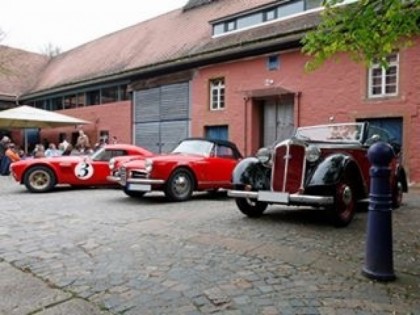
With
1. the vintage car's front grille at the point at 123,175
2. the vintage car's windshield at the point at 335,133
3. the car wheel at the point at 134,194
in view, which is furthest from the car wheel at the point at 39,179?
the vintage car's windshield at the point at 335,133

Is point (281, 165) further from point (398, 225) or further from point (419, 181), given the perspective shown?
point (419, 181)

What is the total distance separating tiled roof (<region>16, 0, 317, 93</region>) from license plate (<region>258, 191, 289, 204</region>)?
31.4 ft

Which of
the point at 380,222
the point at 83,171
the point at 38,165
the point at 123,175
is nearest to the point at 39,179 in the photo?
the point at 38,165

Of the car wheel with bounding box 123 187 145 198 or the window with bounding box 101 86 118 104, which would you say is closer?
the car wheel with bounding box 123 187 145 198

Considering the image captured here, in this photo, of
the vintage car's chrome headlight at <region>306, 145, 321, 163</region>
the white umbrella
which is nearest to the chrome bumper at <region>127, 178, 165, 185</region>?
the vintage car's chrome headlight at <region>306, 145, 321, 163</region>

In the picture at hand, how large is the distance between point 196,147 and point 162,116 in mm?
10940

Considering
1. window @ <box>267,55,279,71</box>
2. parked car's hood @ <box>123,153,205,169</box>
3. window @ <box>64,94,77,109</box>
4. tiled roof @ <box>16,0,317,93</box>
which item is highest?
tiled roof @ <box>16,0,317,93</box>

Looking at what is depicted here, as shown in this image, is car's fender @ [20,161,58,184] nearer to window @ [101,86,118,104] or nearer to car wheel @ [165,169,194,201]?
car wheel @ [165,169,194,201]

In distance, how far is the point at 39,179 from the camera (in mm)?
11422

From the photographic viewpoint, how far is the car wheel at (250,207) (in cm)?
717

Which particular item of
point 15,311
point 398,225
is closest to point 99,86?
point 398,225

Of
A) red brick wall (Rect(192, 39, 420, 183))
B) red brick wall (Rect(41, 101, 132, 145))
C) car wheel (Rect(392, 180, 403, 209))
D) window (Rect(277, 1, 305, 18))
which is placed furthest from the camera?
red brick wall (Rect(41, 101, 132, 145))

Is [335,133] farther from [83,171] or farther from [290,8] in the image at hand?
[290,8]

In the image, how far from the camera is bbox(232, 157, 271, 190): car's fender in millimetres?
6961
